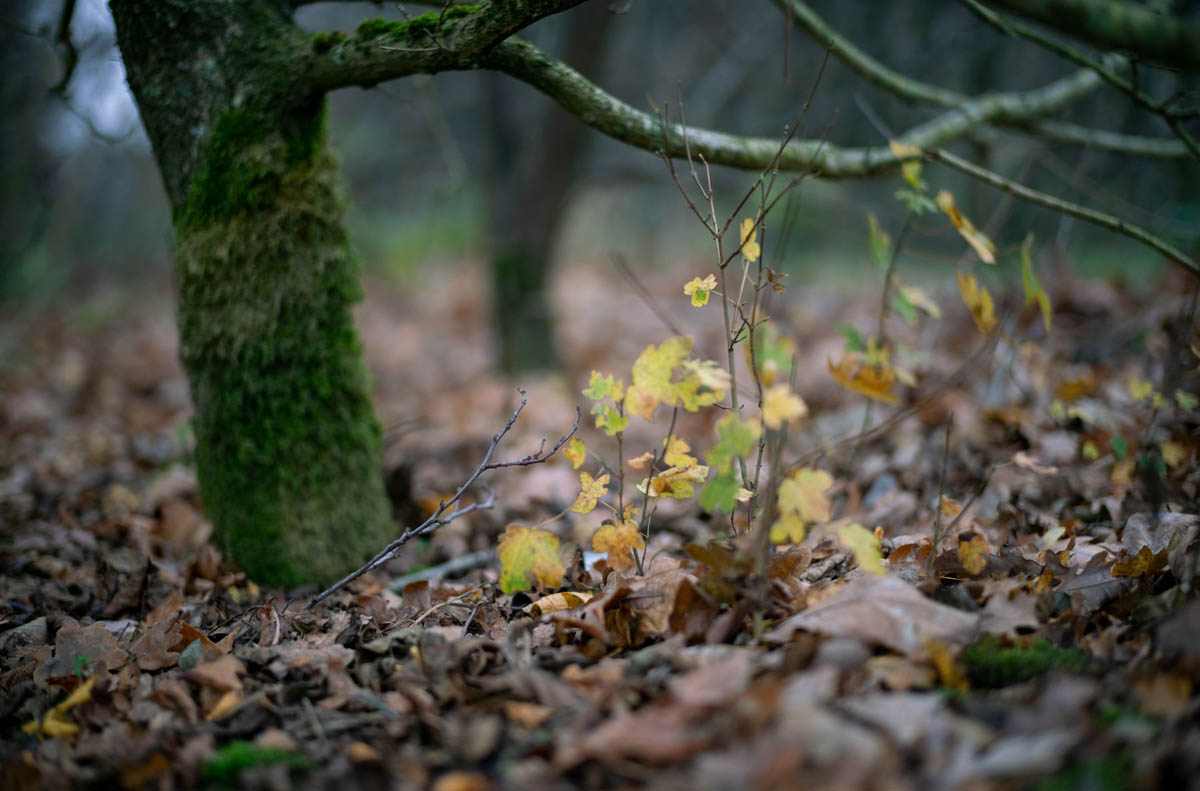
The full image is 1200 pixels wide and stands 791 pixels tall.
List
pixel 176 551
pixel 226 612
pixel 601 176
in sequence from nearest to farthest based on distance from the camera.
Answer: pixel 226 612
pixel 176 551
pixel 601 176

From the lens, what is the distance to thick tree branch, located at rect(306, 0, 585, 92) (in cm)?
189

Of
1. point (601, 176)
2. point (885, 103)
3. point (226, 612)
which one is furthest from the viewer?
point (885, 103)

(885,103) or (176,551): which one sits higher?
(885,103)

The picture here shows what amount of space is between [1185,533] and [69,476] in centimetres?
485

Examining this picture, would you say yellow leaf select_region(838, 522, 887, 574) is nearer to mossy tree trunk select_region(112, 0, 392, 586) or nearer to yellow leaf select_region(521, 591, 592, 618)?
yellow leaf select_region(521, 591, 592, 618)

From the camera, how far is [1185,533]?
182 cm

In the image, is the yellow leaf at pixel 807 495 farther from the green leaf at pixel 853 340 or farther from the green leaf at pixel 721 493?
the green leaf at pixel 853 340

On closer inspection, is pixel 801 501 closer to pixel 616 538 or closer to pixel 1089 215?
pixel 616 538

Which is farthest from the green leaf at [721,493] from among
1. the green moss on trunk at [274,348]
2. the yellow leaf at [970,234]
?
the green moss on trunk at [274,348]

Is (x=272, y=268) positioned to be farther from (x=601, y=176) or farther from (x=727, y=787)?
(x=601, y=176)

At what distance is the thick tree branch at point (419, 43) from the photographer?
189 cm

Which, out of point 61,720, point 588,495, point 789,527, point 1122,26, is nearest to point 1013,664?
point 789,527

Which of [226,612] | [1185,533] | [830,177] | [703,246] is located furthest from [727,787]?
[703,246]

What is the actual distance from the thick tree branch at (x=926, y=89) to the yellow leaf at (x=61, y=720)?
2728 millimetres
